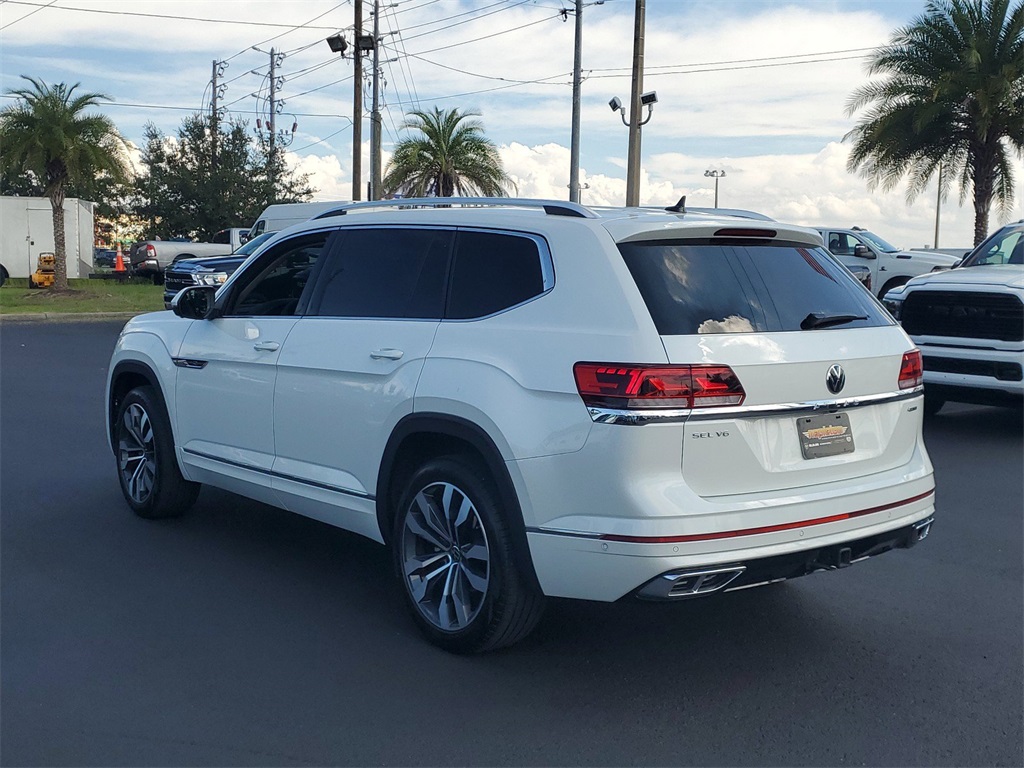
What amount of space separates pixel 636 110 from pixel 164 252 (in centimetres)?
2202

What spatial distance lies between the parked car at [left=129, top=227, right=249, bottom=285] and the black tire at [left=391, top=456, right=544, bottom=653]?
3431 cm

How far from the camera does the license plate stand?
4078mm

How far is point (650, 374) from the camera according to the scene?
12.4ft

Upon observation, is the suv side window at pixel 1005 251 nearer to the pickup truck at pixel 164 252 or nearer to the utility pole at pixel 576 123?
the utility pole at pixel 576 123

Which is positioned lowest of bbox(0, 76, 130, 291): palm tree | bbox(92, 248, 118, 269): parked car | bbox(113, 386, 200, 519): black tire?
bbox(92, 248, 118, 269): parked car

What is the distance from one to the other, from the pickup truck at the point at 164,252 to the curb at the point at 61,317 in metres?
13.5

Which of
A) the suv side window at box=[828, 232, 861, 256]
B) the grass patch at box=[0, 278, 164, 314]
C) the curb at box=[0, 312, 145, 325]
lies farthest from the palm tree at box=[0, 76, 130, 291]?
the suv side window at box=[828, 232, 861, 256]

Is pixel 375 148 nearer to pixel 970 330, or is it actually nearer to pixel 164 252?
pixel 164 252

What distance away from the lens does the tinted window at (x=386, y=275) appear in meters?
4.78

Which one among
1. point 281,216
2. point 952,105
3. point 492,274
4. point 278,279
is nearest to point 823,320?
point 492,274

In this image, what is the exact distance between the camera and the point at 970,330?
9.67 metres

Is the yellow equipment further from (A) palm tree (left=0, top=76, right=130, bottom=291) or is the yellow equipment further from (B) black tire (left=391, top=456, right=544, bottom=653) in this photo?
(B) black tire (left=391, top=456, right=544, bottom=653)

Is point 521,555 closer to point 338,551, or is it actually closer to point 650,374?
point 650,374

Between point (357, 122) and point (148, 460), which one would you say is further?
point (357, 122)
